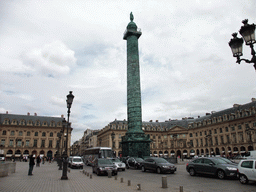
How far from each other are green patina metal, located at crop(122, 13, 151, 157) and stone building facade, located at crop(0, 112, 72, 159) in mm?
39305

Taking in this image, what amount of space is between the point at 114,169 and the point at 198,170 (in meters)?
6.31

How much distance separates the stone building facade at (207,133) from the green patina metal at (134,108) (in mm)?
10722

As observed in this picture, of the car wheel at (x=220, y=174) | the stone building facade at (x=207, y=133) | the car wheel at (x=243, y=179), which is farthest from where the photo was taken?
the stone building facade at (x=207, y=133)

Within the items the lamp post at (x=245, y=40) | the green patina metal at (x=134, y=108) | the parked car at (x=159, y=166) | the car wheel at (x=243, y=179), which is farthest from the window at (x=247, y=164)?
the green patina metal at (x=134, y=108)

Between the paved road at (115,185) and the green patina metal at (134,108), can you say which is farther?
the green patina metal at (134,108)

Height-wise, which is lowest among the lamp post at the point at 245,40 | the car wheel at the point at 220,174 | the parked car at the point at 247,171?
the car wheel at the point at 220,174

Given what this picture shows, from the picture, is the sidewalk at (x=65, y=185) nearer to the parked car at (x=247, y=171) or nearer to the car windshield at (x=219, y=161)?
the parked car at (x=247, y=171)

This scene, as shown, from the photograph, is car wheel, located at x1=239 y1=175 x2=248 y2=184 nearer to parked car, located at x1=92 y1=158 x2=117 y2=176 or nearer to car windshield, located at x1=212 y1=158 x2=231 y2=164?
car windshield, located at x1=212 y1=158 x2=231 y2=164

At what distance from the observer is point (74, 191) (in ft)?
31.9

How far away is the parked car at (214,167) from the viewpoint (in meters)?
13.1

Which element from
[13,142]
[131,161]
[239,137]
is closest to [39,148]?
[13,142]

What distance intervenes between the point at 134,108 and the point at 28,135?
164 ft

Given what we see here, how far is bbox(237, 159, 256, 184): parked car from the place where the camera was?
10.7 m

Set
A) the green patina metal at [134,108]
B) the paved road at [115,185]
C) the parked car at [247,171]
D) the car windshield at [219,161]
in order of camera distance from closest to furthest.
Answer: the paved road at [115,185], the parked car at [247,171], the car windshield at [219,161], the green patina metal at [134,108]
